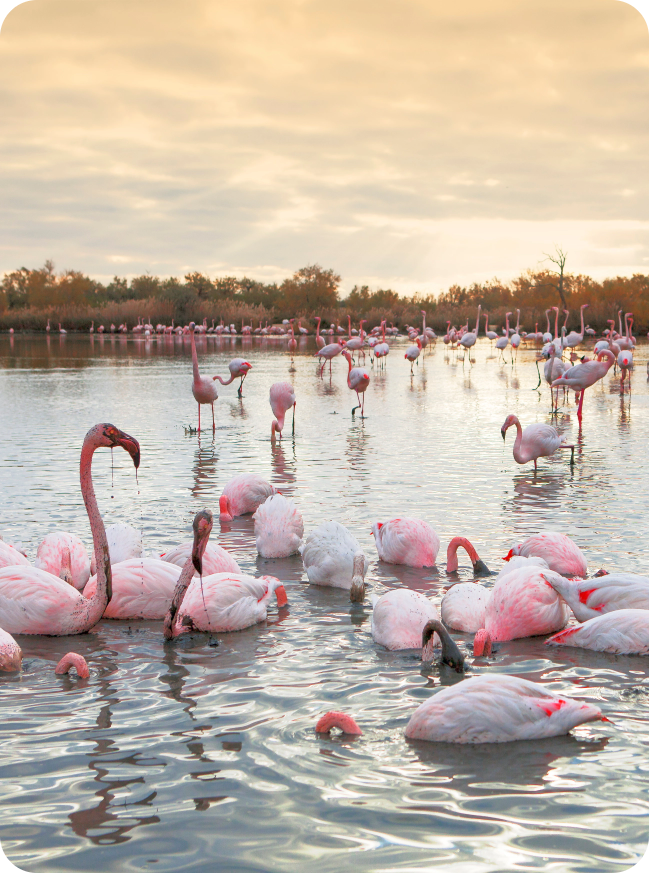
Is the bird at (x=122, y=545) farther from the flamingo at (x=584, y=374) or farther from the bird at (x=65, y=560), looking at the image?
the flamingo at (x=584, y=374)

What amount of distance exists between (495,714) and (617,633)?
3.85 feet

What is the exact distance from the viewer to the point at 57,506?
7.51 meters

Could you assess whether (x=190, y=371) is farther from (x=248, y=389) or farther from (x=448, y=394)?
(x=448, y=394)

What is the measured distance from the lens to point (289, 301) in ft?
216

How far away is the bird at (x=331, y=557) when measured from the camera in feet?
17.3

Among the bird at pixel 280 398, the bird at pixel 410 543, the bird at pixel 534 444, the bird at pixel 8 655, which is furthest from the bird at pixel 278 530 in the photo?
the bird at pixel 280 398

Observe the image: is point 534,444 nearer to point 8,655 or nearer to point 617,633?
point 617,633

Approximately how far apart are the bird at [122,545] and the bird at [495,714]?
2.67m

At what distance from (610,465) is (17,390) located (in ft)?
42.5

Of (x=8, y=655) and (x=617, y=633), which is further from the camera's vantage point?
(x=617, y=633)

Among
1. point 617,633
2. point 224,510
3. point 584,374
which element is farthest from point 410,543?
point 584,374

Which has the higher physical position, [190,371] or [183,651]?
[190,371]

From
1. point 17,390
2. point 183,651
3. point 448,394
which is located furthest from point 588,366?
point 17,390

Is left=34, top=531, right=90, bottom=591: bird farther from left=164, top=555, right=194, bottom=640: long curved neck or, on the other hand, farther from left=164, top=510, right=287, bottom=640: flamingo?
left=164, top=555, right=194, bottom=640: long curved neck
